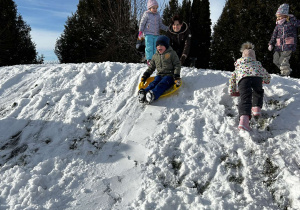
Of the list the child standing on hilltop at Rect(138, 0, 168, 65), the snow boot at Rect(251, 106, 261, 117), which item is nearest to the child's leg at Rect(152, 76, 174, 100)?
the snow boot at Rect(251, 106, 261, 117)

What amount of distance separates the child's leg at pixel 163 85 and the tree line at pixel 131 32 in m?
2.12

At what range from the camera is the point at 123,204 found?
2.49m

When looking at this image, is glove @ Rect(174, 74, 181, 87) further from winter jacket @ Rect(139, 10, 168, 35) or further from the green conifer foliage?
the green conifer foliage

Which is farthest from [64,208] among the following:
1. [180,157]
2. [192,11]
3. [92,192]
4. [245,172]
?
[192,11]

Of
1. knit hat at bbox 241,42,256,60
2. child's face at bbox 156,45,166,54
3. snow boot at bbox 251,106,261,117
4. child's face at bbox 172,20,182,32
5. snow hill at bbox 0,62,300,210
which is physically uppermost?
child's face at bbox 172,20,182,32

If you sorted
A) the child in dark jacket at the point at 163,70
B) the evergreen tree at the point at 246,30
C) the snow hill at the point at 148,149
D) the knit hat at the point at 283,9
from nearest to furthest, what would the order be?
the snow hill at the point at 148,149, the child in dark jacket at the point at 163,70, the knit hat at the point at 283,9, the evergreen tree at the point at 246,30

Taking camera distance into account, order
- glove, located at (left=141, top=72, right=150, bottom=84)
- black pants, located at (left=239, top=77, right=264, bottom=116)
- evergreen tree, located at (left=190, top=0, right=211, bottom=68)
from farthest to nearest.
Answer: evergreen tree, located at (left=190, top=0, right=211, bottom=68) < glove, located at (left=141, top=72, right=150, bottom=84) < black pants, located at (left=239, top=77, right=264, bottom=116)

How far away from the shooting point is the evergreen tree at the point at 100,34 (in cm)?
1180

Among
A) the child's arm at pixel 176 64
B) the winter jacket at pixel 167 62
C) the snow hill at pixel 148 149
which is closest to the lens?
the snow hill at pixel 148 149

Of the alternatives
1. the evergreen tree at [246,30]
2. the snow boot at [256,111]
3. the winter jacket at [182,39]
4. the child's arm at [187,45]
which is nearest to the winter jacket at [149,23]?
the winter jacket at [182,39]

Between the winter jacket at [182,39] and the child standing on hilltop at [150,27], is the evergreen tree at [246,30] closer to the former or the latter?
the winter jacket at [182,39]

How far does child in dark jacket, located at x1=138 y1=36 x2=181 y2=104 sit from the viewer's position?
404 centimetres

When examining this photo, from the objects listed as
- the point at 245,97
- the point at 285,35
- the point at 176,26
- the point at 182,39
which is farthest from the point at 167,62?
the point at 285,35

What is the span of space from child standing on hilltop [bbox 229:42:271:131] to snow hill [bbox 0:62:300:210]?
0.61ft
